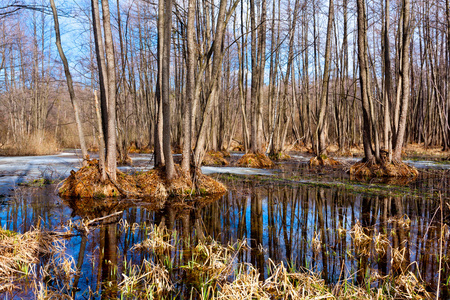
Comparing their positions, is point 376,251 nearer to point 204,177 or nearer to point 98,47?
point 204,177

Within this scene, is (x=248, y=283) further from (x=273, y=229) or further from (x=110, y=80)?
(x=110, y=80)

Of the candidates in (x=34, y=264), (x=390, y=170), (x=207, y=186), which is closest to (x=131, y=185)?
(x=207, y=186)

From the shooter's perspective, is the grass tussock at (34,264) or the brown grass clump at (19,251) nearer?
the grass tussock at (34,264)

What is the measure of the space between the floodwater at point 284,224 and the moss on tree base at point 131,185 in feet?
1.40

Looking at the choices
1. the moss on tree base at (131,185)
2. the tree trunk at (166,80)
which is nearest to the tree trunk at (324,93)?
the moss on tree base at (131,185)

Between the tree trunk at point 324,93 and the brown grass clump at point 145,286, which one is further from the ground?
the tree trunk at point 324,93

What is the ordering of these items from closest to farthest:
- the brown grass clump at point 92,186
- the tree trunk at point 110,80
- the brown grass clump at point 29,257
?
the brown grass clump at point 29,257, the tree trunk at point 110,80, the brown grass clump at point 92,186

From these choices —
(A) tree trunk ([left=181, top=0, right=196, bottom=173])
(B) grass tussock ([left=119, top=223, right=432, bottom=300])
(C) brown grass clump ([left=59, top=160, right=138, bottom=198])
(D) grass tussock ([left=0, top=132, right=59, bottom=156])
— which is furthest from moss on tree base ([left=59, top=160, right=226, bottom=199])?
(D) grass tussock ([left=0, top=132, right=59, bottom=156])

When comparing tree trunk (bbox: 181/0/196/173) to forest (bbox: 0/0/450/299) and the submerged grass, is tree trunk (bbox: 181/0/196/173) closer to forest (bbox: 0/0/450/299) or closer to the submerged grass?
forest (bbox: 0/0/450/299)

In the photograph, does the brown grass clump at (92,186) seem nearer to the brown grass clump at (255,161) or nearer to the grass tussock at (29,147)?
the brown grass clump at (255,161)

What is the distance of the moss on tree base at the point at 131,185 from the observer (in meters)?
7.63

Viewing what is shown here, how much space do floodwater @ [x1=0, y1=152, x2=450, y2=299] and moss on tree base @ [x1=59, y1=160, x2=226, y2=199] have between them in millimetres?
427

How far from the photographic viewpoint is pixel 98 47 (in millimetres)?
7348

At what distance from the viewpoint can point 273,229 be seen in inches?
202
